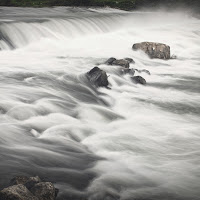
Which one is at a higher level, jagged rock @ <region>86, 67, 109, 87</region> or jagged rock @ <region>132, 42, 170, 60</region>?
jagged rock @ <region>86, 67, 109, 87</region>

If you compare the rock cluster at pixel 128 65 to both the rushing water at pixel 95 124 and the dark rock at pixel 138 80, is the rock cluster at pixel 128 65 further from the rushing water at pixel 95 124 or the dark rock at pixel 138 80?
A: the rushing water at pixel 95 124

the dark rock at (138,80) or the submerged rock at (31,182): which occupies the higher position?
the submerged rock at (31,182)

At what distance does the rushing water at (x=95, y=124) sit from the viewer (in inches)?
280

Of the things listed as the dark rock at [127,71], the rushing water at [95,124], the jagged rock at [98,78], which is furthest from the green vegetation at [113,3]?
the jagged rock at [98,78]

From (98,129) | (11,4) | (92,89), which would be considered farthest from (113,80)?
(11,4)

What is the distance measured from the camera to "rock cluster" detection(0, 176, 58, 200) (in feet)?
16.9

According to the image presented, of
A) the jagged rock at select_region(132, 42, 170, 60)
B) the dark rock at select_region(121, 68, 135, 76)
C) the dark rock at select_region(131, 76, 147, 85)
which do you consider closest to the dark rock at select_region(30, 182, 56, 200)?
the dark rock at select_region(131, 76, 147, 85)

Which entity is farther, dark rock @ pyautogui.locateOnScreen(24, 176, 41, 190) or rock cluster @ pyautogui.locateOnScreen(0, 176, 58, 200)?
dark rock @ pyautogui.locateOnScreen(24, 176, 41, 190)

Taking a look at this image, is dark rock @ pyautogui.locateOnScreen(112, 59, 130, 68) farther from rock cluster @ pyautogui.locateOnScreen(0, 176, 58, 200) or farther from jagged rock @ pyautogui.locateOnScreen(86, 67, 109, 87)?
rock cluster @ pyautogui.locateOnScreen(0, 176, 58, 200)

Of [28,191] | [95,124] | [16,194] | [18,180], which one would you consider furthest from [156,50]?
[16,194]

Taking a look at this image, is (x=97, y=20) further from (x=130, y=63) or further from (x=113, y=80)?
(x=113, y=80)

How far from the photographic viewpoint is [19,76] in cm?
1358

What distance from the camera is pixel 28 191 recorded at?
539cm

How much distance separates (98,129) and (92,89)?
130 inches
